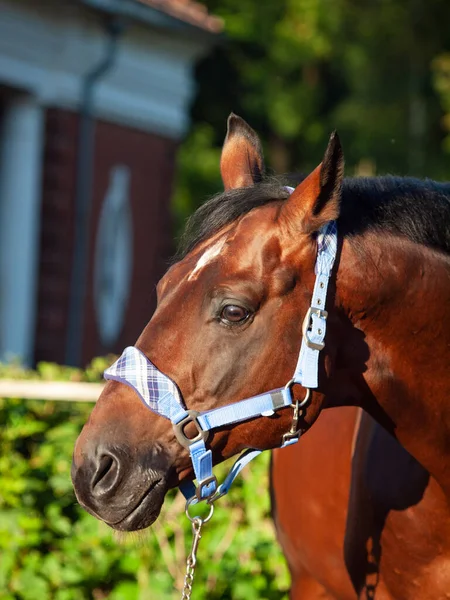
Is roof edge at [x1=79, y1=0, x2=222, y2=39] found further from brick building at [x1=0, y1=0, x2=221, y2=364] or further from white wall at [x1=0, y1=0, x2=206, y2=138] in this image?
white wall at [x1=0, y1=0, x2=206, y2=138]

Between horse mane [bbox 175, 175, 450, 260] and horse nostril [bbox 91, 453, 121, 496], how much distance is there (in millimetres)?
612

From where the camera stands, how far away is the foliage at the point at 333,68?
77.2 ft

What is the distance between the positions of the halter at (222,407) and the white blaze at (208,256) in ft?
0.82

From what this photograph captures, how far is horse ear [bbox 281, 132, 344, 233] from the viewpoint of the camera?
272 centimetres

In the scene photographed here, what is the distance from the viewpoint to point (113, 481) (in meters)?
2.69

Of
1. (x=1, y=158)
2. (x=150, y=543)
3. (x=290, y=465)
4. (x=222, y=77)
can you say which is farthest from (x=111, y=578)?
(x=222, y=77)

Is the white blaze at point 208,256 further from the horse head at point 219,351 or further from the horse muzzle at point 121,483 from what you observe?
the horse muzzle at point 121,483

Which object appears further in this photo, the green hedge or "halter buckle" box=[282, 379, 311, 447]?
the green hedge

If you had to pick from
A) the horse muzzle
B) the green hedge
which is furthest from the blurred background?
the horse muzzle

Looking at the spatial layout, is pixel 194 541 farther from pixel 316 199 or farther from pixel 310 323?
pixel 316 199

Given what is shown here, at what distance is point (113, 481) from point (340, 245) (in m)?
0.84

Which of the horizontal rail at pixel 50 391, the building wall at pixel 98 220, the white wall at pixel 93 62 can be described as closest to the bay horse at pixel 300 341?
the horizontal rail at pixel 50 391

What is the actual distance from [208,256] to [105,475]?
2.02ft

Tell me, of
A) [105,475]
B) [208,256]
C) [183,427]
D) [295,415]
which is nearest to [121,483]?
[105,475]
